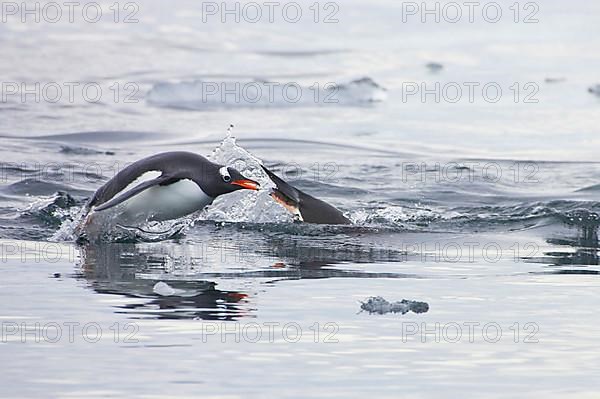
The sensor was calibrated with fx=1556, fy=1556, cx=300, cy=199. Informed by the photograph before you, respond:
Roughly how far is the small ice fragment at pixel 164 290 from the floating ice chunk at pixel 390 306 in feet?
3.46

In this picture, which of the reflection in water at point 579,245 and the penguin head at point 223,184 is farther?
the penguin head at point 223,184

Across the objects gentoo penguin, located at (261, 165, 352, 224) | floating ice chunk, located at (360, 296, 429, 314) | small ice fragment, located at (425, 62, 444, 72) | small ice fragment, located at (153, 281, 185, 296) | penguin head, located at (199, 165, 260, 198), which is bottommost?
floating ice chunk, located at (360, 296, 429, 314)

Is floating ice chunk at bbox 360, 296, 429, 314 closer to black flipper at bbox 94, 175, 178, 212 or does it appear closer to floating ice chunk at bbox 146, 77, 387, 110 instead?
black flipper at bbox 94, 175, 178, 212

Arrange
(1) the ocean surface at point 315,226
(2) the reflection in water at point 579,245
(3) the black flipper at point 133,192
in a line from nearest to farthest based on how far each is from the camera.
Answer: (1) the ocean surface at point 315,226
(2) the reflection in water at point 579,245
(3) the black flipper at point 133,192

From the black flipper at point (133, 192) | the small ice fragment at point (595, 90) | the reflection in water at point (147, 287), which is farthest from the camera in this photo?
the small ice fragment at point (595, 90)

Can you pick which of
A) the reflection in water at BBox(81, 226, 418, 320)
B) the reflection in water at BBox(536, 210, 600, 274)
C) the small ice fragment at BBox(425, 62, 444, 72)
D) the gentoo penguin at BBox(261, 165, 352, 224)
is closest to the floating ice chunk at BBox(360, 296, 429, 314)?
the reflection in water at BBox(81, 226, 418, 320)

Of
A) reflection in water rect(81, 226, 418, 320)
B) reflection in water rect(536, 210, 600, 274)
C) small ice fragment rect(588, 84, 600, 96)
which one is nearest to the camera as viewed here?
reflection in water rect(81, 226, 418, 320)

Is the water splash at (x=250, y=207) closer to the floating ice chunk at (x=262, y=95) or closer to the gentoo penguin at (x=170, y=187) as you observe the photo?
the gentoo penguin at (x=170, y=187)

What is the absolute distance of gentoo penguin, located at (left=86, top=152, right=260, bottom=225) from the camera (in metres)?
10.2

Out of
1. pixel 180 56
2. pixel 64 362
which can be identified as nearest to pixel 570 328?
pixel 64 362

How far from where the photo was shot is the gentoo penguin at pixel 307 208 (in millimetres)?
11000

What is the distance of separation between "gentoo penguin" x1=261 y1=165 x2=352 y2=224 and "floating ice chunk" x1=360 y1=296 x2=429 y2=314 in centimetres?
326

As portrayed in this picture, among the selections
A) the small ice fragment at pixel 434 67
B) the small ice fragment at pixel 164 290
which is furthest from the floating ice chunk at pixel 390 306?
the small ice fragment at pixel 434 67

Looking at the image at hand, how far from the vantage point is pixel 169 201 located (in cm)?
1031
